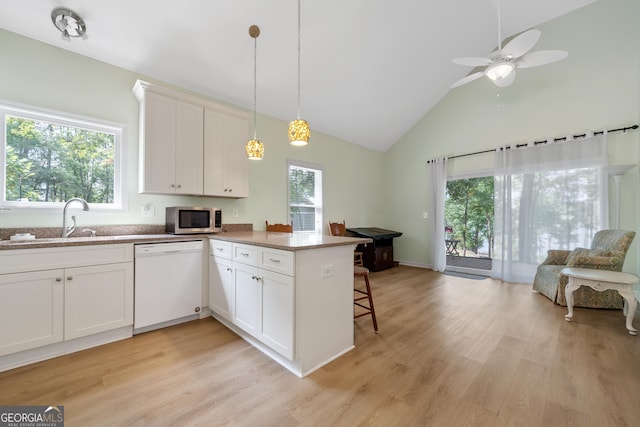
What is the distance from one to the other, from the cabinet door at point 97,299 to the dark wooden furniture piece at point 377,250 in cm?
365

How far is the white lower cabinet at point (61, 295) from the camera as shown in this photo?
1817mm

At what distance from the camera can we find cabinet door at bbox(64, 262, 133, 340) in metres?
2.03

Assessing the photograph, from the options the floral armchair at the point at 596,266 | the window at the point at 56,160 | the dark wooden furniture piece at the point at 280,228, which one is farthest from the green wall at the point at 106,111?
the floral armchair at the point at 596,266

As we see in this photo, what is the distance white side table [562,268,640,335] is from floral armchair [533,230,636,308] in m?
0.16

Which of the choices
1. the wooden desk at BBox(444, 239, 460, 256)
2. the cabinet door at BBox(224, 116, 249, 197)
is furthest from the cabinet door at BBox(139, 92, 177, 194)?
the wooden desk at BBox(444, 239, 460, 256)

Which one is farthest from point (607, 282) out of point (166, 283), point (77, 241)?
point (77, 241)

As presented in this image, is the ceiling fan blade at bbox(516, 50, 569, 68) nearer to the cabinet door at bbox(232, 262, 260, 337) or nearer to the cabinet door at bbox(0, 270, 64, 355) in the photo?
the cabinet door at bbox(232, 262, 260, 337)

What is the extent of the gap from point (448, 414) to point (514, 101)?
5.13 meters

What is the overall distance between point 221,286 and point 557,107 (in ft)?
18.5

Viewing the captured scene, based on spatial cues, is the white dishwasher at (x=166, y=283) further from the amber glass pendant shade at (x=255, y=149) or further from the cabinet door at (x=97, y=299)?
the amber glass pendant shade at (x=255, y=149)

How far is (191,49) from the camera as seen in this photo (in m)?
2.83

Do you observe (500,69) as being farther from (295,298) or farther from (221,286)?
(221,286)

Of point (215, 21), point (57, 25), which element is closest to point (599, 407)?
point (215, 21)

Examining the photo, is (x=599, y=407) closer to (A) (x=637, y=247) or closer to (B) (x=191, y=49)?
(A) (x=637, y=247)
